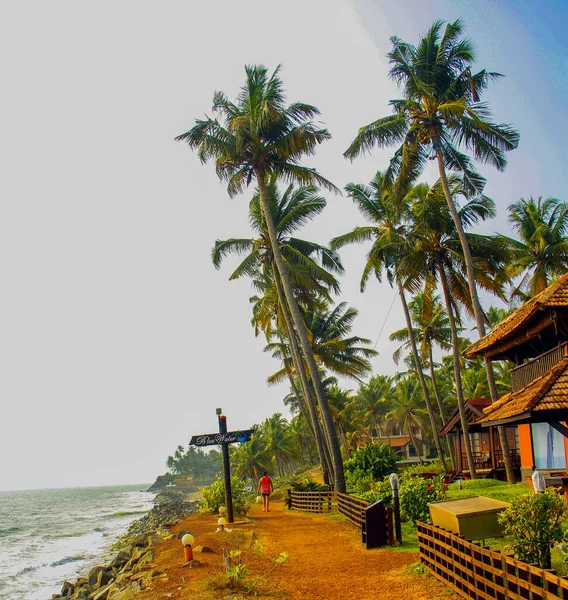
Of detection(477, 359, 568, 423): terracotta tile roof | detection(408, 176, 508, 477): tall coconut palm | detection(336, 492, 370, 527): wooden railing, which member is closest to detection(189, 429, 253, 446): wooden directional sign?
detection(336, 492, 370, 527): wooden railing

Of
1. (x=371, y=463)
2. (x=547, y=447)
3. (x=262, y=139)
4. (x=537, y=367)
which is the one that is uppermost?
(x=262, y=139)

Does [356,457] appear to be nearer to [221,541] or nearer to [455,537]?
[221,541]

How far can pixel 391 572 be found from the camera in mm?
9859

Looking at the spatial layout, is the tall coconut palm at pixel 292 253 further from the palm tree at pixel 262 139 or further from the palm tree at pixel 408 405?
the palm tree at pixel 408 405

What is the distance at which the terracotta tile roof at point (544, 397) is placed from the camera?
1148 centimetres

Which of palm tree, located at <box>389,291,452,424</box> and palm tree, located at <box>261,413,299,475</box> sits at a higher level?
palm tree, located at <box>389,291,452,424</box>

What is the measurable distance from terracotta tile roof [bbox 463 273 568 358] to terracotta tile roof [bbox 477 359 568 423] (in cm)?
143

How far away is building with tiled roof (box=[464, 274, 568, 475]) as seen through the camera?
11812 mm

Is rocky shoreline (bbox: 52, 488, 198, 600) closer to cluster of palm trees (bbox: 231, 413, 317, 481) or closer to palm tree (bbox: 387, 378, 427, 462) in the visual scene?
cluster of palm trees (bbox: 231, 413, 317, 481)

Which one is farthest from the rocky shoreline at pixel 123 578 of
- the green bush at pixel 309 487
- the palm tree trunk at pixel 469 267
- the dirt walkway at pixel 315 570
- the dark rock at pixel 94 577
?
the palm tree trunk at pixel 469 267

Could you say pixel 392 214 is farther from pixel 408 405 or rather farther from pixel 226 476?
pixel 408 405

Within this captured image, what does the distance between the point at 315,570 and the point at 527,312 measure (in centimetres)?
838

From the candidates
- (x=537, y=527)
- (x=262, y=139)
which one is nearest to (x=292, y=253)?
(x=262, y=139)

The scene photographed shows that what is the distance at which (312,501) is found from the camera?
21.3m
